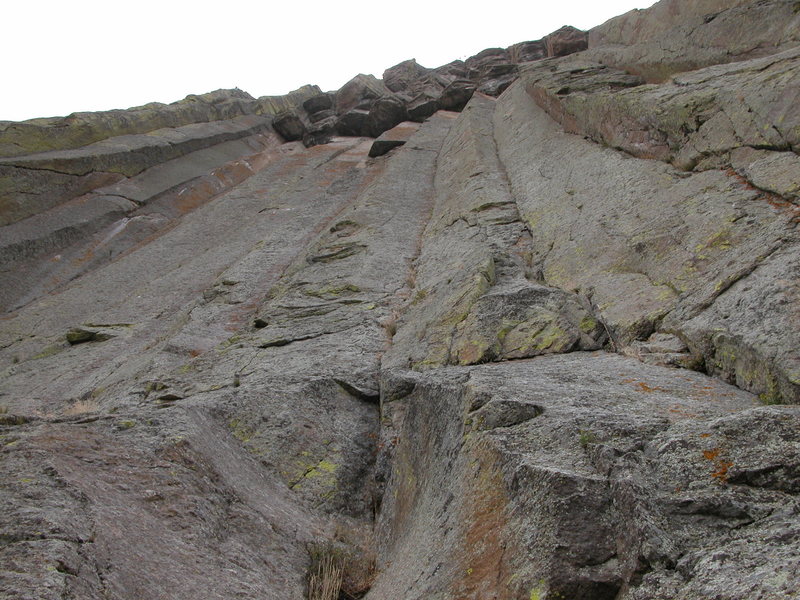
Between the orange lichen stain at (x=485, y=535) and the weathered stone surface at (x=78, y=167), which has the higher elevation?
the weathered stone surface at (x=78, y=167)

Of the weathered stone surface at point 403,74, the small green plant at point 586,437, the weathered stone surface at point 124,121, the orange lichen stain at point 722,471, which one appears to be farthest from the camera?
the weathered stone surface at point 403,74

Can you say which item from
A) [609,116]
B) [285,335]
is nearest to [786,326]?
[285,335]

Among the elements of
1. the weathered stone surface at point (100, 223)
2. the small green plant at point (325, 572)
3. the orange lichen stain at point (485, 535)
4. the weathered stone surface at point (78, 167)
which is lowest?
the small green plant at point (325, 572)

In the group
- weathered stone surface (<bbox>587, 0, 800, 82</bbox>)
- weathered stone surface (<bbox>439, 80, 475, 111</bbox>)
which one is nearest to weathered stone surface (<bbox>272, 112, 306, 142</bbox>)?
weathered stone surface (<bbox>439, 80, 475, 111</bbox>)

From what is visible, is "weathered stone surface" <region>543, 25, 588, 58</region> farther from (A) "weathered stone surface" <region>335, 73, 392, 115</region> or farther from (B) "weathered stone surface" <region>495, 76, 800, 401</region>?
(B) "weathered stone surface" <region>495, 76, 800, 401</region>

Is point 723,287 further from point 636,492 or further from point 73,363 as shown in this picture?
point 73,363

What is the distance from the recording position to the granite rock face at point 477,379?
14.1 ft

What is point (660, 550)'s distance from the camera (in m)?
3.74

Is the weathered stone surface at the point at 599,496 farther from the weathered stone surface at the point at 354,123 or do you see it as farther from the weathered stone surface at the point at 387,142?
the weathered stone surface at the point at 354,123

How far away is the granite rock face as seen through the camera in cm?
430

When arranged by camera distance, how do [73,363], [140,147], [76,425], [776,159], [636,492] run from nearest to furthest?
[636,492] → [76,425] → [776,159] → [73,363] → [140,147]

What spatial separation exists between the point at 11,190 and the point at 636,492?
85.8ft

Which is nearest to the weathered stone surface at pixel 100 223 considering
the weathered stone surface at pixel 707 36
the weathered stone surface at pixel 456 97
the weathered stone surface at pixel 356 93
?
the weathered stone surface at pixel 356 93

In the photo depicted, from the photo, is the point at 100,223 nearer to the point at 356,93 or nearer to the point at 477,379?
the point at 356,93
